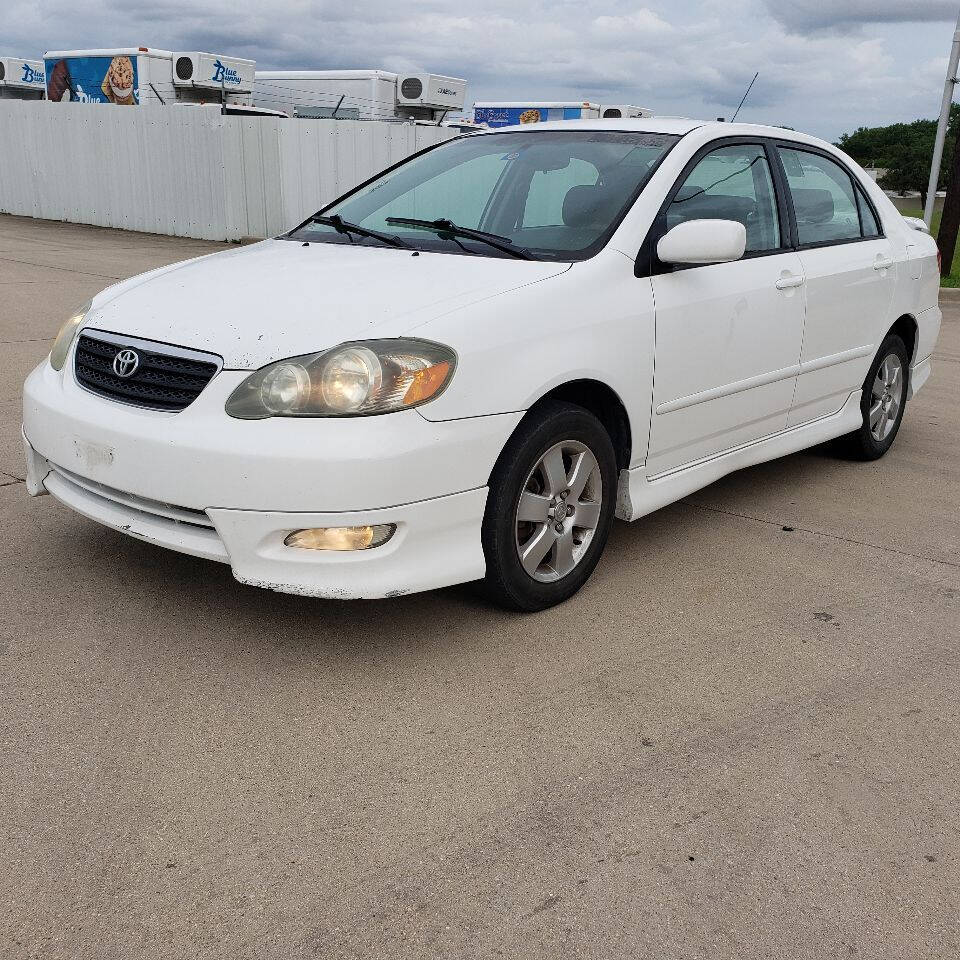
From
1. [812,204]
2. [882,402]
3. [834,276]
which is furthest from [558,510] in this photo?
[882,402]

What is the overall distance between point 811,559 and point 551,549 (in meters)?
1.26

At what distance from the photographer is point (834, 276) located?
4863mm

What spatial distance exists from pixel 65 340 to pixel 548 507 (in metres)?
1.77

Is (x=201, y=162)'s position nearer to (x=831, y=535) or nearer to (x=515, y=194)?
(x=515, y=194)

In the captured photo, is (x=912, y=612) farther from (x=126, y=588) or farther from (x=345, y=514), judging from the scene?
(x=126, y=588)

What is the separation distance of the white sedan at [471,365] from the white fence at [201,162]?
1335 cm

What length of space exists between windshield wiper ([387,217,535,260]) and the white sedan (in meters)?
0.01

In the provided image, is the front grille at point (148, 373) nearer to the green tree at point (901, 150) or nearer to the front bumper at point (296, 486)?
the front bumper at point (296, 486)

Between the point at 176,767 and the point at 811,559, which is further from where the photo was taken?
the point at 811,559

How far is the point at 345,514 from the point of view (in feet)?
9.99

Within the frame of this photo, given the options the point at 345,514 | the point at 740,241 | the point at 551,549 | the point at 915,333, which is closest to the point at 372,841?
the point at 345,514

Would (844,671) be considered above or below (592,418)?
below

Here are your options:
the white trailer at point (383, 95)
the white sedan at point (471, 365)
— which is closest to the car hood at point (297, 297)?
the white sedan at point (471, 365)

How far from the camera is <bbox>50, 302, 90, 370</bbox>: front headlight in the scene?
370 cm
